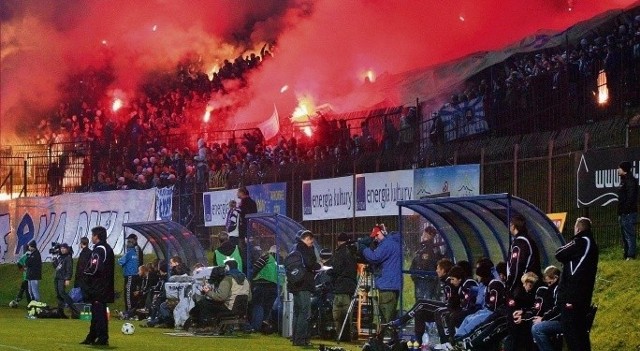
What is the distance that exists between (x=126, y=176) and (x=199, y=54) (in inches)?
712

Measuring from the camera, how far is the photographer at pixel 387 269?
20734 mm

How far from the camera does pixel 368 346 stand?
1739cm

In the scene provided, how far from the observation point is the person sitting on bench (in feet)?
74.9

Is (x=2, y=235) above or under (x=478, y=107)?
under

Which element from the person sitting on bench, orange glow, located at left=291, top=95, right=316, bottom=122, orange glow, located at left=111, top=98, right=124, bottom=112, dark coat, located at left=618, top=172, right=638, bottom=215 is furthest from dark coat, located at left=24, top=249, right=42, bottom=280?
orange glow, located at left=111, top=98, right=124, bottom=112

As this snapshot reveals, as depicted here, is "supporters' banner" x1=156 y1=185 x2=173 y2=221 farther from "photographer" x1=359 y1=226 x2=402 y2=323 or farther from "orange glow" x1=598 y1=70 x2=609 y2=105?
"photographer" x1=359 y1=226 x2=402 y2=323

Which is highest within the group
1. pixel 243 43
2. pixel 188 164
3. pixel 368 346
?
pixel 243 43

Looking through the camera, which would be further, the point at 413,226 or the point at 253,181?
the point at 253,181

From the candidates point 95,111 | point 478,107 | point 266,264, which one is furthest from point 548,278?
point 95,111

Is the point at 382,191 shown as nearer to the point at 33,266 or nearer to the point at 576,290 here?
the point at 33,266

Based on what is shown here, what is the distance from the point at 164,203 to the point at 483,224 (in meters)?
18.6

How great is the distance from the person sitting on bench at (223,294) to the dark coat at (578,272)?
9.61 metres

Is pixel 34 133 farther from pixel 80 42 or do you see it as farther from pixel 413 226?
pixel 413 226

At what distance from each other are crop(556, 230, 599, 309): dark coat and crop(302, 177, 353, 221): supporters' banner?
1281 cm
